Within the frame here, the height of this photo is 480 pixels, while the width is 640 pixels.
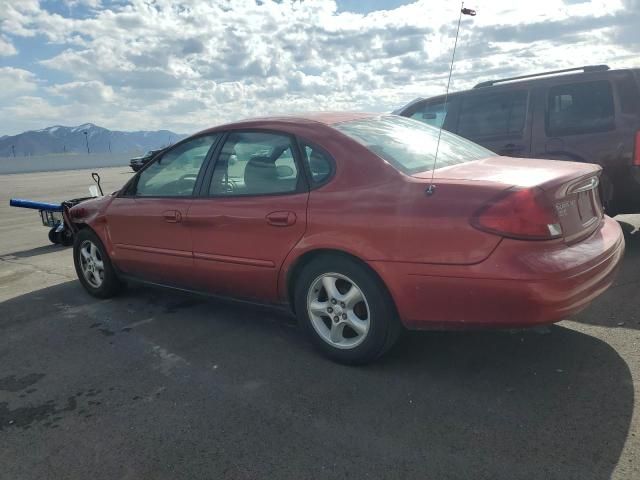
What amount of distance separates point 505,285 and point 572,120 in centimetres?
363

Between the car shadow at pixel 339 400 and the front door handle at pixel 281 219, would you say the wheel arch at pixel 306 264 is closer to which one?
the front door handle at pixel 281 219

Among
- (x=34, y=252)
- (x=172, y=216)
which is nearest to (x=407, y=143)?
(x=172, y=216)

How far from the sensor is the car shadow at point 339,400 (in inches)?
92.8

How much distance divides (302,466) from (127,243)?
9.55 ft

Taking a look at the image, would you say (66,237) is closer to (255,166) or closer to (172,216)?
(172,216)

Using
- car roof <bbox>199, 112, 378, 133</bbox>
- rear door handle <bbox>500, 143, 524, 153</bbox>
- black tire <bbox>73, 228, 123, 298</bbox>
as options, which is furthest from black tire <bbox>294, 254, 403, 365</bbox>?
rear door handle <bbox>500, 143, 524, 153</bbox>

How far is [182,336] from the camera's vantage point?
399 cm

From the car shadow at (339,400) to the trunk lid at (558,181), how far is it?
2.69 ft

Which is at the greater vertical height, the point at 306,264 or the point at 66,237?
the point at 306,264

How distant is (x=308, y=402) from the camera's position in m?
2.90

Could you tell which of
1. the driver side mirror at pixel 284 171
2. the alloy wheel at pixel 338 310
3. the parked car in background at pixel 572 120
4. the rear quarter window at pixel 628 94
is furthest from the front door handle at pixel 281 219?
the rear quarter window at pixel 628 94

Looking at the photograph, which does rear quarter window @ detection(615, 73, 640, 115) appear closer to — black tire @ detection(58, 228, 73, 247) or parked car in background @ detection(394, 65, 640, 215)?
parked car in background @ detection(394, 65, 640, 215)

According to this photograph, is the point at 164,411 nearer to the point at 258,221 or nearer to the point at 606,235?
the point at 258,221

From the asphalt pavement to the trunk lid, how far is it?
2.69 feet
